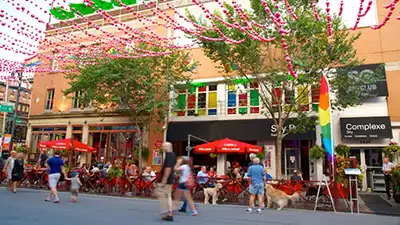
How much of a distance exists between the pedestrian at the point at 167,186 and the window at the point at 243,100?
36.6 feet

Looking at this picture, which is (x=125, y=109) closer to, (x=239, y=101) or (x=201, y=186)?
(x=239, y=101)

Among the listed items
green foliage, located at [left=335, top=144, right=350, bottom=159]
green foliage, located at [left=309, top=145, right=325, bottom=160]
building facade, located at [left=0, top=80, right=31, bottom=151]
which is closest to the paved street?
green foliage, located at [left=335, top=144, right=350, bottom=159]

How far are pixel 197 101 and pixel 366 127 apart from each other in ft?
31.6

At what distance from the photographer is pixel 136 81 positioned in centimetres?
1689

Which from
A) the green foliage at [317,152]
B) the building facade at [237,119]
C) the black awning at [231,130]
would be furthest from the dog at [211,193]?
the green foliage at [317,152]

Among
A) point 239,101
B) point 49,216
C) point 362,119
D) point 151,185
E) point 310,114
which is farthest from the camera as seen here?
point 239,101

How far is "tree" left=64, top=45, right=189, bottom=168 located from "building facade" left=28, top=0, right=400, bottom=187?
120 cm

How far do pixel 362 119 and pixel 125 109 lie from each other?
44.6ft

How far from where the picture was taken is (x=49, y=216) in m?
6.66

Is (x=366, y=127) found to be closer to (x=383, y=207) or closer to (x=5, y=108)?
(x=383, y=207)

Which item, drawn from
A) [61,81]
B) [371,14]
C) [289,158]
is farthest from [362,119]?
[61,81]

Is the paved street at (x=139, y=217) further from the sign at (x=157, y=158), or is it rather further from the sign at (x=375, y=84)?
the sign at (x=157, y=158)

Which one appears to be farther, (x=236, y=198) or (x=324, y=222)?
(x=236, y=198)

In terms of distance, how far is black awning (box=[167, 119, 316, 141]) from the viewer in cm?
1639
